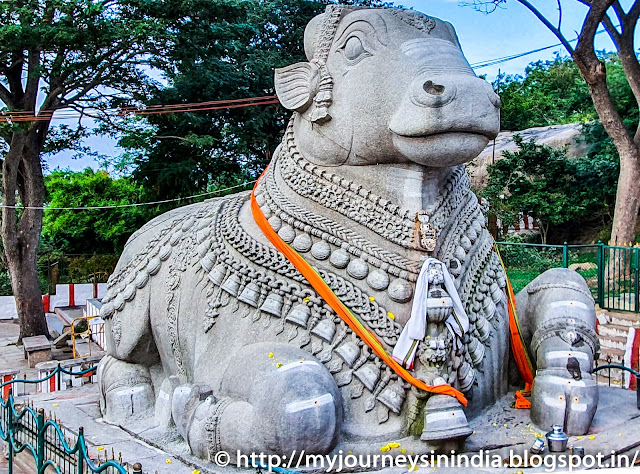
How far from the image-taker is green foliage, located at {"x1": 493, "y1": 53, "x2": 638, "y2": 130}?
61.1 ft

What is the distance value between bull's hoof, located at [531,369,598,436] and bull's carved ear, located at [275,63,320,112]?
199cm

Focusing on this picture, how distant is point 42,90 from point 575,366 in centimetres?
1268

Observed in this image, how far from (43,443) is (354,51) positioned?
2900 mm

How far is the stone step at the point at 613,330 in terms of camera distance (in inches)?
385

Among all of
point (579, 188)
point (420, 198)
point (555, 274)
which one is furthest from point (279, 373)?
point (579, 188)

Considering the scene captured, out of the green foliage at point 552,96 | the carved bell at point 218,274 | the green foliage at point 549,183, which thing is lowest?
the carved bell at point 218,274

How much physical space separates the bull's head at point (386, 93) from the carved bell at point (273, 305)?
803 millimetres

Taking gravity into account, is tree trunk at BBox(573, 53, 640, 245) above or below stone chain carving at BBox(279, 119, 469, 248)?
above

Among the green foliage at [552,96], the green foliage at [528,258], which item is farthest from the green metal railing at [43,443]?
the green foliage at [552,96]

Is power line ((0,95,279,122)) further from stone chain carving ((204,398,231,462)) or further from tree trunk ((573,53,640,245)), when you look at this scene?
stone chain carving ((204,398,231,462))

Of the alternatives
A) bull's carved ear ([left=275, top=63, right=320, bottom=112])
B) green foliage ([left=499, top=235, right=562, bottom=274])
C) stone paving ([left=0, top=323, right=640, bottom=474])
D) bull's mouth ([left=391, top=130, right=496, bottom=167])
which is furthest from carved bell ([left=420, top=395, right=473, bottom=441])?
green foliage ([left=499, top=235, right=562, bottom=274])

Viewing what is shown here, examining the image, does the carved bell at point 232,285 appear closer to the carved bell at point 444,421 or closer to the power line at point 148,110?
the carved bell at point 444,421

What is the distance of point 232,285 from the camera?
11.8ft

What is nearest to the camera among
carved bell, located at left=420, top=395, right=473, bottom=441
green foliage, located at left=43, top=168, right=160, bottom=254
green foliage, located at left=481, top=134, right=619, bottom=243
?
carved bell, located at left=420, top=395, right=473, bottom=441
